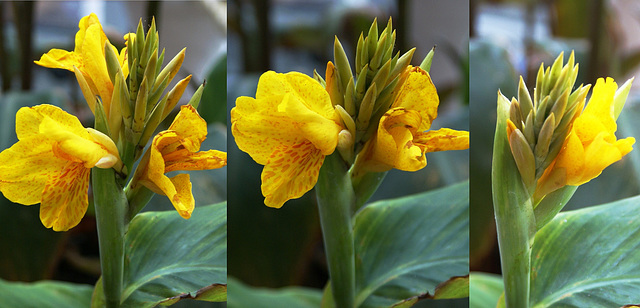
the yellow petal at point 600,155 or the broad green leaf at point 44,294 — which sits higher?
the yellow petal at point 600,155

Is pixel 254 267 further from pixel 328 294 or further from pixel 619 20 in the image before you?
pixel 619 20

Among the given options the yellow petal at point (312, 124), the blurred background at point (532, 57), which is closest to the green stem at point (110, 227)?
the yellow petal at point (312, 124)

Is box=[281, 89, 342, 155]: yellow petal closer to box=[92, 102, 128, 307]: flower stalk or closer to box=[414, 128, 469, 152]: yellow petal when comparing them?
box=[414, 128, 469, 152]: yellow petal

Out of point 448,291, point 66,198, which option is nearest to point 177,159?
point 66,198

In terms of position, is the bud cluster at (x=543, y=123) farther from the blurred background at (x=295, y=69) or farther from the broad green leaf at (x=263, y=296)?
the broad green leaf at (x=263, y=296)

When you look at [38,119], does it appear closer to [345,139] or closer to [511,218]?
[345,139]

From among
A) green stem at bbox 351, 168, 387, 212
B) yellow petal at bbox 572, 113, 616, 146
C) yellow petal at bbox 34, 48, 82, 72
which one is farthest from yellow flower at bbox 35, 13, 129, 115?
yellow petal at bbox 572, 113, 616, 146
